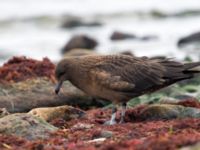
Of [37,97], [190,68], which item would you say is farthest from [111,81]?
[37,97]

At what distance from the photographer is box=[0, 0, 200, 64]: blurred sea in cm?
2416

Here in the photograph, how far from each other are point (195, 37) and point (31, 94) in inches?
475

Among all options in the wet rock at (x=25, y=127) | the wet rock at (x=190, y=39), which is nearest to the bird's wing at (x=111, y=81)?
the wet rock at (x=25, y=127)

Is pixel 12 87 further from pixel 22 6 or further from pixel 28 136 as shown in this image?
pixel 22 6

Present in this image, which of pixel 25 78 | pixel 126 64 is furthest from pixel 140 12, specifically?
pixel 126 64

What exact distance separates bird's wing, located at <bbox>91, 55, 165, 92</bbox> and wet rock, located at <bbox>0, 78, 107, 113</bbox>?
6.72 ft

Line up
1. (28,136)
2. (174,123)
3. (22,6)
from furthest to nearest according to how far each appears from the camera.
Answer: (22,6), (174,123), (28,136)

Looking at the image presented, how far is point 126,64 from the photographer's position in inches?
411

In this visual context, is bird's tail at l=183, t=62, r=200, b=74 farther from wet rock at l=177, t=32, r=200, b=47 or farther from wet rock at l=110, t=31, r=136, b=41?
wet rock at l=110, t=31, r=136, b=41

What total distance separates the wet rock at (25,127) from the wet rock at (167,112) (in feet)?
5.37

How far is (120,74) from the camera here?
10312 millimetres

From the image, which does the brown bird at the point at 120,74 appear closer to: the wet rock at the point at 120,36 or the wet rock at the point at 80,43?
the wet rock at the point at 80,43

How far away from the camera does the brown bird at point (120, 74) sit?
10203 mm

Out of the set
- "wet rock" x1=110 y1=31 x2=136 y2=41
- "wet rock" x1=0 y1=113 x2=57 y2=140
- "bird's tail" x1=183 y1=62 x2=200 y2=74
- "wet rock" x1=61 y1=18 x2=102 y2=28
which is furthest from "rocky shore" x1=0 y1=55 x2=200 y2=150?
"wet rock" x1=61 y1=18 x2=102 y2=28
